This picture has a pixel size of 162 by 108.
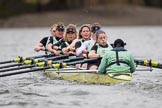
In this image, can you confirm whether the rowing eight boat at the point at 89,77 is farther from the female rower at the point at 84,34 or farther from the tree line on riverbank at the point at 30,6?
the tree line on riverbank at the point at 30,6

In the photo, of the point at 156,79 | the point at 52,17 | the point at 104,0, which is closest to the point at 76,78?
the point at 156,79

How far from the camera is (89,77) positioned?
18594mm

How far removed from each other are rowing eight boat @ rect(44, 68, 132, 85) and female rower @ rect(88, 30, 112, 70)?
1.62 ft

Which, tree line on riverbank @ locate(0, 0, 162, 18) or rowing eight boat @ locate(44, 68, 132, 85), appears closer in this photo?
rowing eight boat @ locate(44, 68, 132, 85)

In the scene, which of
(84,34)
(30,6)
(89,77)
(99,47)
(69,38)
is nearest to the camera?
(89,77)

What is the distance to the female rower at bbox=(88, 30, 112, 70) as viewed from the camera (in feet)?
61.0

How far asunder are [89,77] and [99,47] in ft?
3.70

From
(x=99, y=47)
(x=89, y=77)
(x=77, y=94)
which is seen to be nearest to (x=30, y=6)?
(x=99, y=47)

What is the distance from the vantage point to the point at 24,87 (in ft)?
59.8

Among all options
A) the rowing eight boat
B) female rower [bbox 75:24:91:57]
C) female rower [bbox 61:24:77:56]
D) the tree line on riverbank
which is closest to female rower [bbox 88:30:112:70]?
the rowing eight boat

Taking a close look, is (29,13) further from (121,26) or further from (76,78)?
(76,78)

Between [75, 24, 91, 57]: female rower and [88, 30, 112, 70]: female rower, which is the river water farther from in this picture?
[75, 24, 91, 57]: female rower

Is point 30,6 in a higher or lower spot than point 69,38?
higher

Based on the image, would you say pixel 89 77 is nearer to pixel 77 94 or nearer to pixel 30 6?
pixel 77 94
